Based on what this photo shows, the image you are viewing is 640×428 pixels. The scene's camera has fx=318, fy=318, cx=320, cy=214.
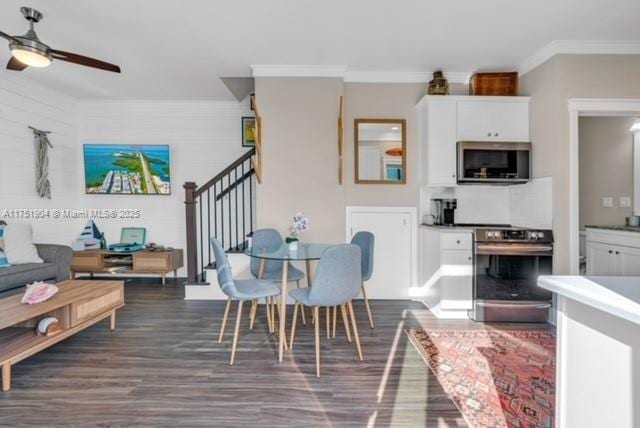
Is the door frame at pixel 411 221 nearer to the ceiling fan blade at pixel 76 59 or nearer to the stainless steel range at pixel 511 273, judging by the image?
the stainless steel range at pixel 511 273

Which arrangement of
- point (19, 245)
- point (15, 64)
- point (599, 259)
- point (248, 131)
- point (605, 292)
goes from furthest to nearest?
point (248, 131) < point (19, 245) < point (599, 259) < point (15, 64) < point (605, 292)

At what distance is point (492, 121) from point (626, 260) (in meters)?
1.84

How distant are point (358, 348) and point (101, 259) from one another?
4.08 m

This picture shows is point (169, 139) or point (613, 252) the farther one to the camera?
point (169, 139)

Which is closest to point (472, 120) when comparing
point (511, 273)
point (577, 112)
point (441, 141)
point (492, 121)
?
point (492, 121)

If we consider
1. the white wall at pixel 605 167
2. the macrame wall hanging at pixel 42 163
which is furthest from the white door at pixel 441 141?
the macrame wall hanging at pixel 42 163

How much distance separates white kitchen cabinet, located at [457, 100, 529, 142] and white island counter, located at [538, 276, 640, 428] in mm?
2732

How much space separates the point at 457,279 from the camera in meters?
3.25

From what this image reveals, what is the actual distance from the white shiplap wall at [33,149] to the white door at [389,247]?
4.14 meters

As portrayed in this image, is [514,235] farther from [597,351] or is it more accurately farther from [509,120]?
[597,351]

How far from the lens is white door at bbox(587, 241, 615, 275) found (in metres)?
3.17

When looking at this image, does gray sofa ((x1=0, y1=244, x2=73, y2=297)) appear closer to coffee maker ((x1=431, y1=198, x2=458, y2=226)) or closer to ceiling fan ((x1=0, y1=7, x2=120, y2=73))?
ceiling fan ((x1=0, y1=7, x2=120, y2=73))

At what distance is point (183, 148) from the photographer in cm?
500

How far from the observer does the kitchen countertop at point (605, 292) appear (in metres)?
0.85
